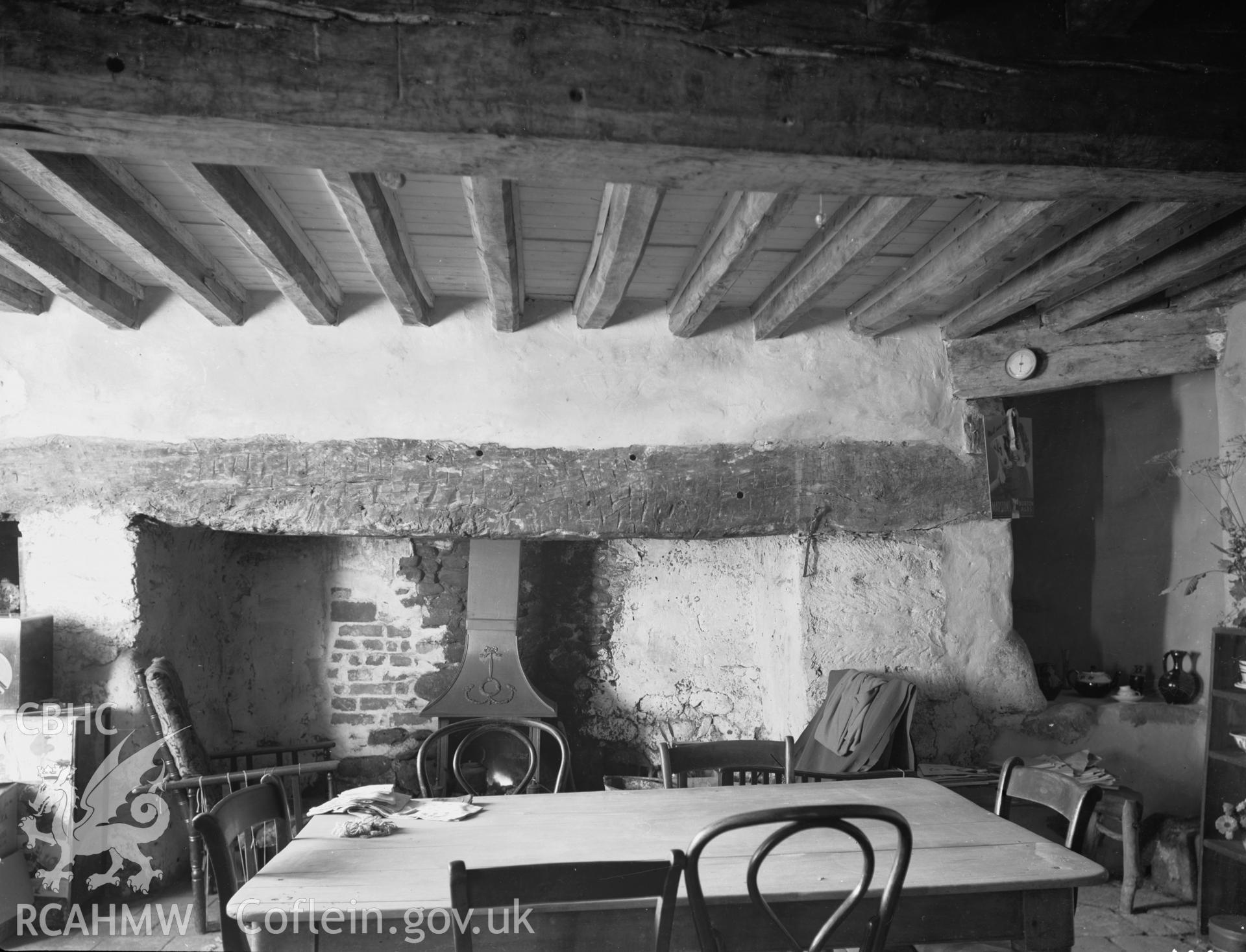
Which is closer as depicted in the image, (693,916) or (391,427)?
(693,916)

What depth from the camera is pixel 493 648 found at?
4.44 m

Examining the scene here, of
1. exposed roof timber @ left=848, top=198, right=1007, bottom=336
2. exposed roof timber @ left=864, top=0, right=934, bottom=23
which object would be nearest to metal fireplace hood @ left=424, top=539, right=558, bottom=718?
exposed roof timber @ left=848, top=198, right=1007, bottom=336

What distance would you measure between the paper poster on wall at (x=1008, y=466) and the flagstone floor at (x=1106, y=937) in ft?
5.43

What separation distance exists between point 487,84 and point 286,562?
3.48 metres

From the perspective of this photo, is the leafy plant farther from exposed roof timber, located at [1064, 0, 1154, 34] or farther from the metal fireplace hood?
the metal fireplace hood

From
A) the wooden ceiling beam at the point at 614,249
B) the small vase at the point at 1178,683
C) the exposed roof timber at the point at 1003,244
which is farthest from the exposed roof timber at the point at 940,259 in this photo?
the small vase at the point at 1178,683

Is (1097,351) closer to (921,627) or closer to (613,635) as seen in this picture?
(921,627)

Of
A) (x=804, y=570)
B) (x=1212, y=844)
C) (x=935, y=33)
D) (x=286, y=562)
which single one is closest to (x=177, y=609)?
(x=286, y=562)

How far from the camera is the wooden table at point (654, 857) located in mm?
1860

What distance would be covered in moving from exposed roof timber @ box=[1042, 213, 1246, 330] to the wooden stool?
1.93 meters

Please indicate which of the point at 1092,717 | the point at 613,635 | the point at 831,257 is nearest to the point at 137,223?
the point at 831,257

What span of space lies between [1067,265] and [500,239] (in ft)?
6.24

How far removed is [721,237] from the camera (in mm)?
3021

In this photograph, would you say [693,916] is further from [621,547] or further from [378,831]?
[621,547]
